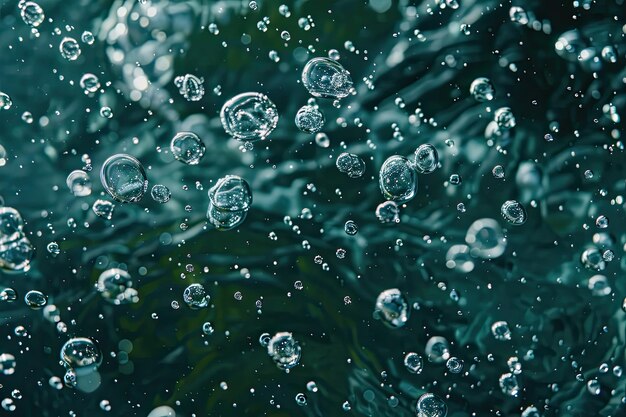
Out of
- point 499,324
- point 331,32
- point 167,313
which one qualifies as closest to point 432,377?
point 499,324

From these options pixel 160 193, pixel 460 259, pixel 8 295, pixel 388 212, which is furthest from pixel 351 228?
pixel 8 295

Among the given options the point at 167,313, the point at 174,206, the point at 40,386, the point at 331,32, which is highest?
the point at 331,32

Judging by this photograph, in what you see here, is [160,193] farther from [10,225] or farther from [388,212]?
[388,212]

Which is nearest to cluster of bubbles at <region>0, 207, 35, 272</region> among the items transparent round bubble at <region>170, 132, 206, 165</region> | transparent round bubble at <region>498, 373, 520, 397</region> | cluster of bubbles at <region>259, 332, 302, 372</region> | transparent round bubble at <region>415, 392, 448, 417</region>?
transparent round bubble at <region>170, 132, 206, 165</region>

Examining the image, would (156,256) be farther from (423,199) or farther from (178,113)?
(423,199)

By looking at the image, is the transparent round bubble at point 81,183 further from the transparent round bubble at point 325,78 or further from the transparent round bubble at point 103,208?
the transparent round bubble at point 325,78

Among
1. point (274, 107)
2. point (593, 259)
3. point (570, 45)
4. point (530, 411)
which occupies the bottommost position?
point (530, 411)
